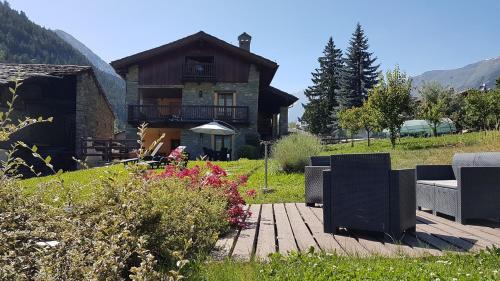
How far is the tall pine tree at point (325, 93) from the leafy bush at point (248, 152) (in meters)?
20.1

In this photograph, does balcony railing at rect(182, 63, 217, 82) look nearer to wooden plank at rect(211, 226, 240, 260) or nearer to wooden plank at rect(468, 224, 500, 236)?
wooden plank at rect(211, 226, 240, 260)

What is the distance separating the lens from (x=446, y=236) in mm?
3512

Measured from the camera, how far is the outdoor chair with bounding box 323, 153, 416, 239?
11.0 feet

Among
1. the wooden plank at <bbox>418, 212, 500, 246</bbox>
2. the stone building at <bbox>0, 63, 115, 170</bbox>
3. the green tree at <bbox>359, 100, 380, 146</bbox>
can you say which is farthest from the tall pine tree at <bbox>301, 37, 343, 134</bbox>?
the wooden plank at <bbox>418, 212, 500, 246</bbox>

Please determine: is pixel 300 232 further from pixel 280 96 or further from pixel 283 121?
pixel 283 121

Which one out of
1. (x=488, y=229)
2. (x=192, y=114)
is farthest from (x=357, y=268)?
(x=192, y=114)

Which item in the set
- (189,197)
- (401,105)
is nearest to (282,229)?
(189,197)

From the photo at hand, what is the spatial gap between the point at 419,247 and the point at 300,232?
3.34ft

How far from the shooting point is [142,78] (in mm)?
22734

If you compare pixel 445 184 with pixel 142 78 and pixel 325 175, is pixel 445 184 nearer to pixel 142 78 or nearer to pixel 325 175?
pixel 325 175

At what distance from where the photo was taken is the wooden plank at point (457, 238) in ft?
10.4

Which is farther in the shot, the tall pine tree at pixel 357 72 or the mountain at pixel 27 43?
the mountain at pixel 27 43

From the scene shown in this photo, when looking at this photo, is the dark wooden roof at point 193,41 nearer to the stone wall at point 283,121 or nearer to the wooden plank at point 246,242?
the stone wall at point 283,121

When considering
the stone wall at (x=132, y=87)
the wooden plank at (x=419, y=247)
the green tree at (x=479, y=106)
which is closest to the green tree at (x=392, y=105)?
the green tree at (x=479, y=106)
